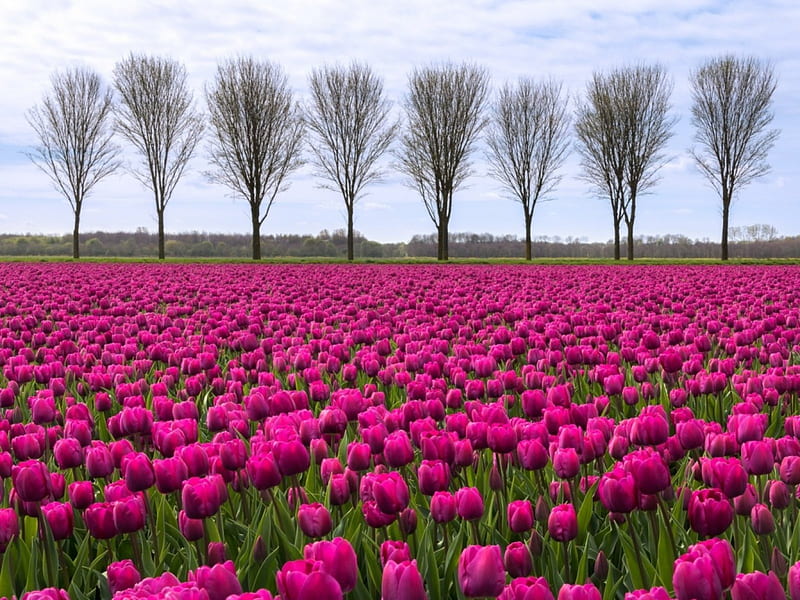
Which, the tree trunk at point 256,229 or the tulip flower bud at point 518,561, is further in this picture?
the tree trunk at point 256,229

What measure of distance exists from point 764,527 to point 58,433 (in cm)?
286

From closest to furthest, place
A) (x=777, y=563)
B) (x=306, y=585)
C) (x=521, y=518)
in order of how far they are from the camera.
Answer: (x=306, y=585) → (x=777, y=563) → (x=521, y=518)

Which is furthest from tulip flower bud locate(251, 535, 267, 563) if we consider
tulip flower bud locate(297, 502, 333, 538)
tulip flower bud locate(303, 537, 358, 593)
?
tulip flower bud locate(303, 537, 358, 593)

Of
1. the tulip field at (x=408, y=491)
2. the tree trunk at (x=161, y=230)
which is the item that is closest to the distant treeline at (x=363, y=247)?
the tree trunk at (x=161, y=230)

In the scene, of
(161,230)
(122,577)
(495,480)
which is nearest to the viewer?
(122,577)

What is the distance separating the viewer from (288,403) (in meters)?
3.37

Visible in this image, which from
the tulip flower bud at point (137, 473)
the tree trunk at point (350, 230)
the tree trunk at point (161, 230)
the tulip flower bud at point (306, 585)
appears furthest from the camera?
the tree trunk at point (161, 230)

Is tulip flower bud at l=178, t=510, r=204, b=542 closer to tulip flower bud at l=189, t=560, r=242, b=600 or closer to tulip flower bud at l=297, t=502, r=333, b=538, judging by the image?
tulip flower bud at l=297, t=502, r=333, b=538

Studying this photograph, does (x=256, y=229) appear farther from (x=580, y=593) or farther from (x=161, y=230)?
(x=580, y=593)

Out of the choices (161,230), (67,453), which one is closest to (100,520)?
(67,453)

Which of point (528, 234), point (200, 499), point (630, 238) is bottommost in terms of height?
point (200, 499)

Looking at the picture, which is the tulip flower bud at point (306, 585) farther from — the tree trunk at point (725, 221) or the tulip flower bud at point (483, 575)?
the tree trunk at point (725, 221)

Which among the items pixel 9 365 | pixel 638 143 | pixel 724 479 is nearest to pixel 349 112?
pixel 638 143

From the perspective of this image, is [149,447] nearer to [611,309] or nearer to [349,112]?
[611,309]
